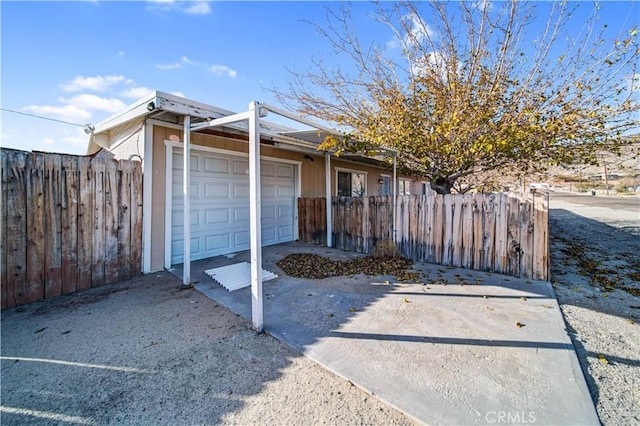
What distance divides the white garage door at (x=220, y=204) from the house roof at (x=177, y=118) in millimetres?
773

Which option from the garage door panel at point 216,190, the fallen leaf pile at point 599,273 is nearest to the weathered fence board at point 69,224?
the garage door panel at point 216,190

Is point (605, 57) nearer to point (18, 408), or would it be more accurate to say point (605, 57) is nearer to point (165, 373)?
point (165, 373)

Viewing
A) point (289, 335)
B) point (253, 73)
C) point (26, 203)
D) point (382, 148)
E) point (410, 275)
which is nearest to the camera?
point (289, 335)

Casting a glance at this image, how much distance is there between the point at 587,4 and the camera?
176 inches

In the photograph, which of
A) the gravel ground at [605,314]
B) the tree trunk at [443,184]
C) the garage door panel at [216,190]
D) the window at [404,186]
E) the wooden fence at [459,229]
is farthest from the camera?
the window at [404,186]

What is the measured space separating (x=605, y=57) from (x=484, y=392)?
5.92 m

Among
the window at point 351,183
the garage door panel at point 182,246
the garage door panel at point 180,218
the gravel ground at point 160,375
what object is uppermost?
the window at point 351,183

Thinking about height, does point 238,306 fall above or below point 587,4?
below

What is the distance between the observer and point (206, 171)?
540cm

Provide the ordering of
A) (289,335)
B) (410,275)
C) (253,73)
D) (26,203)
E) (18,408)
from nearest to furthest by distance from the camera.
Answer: (18,408) < (289,335) < (26,203) < (410,275) < (253,73)

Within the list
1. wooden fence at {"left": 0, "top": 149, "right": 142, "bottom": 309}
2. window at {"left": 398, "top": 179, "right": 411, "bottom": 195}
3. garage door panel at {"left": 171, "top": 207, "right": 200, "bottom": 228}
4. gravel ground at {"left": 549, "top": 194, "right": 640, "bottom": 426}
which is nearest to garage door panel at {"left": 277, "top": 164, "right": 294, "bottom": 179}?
garage door panel at {"left": 171, "top": 207, "right": 200, "bottom": 228}

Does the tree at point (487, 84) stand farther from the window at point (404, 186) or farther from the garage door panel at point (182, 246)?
the window at point (404, 186)

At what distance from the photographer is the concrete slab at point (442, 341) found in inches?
68.6

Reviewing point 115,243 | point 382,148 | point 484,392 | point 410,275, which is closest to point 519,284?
point 410,275
